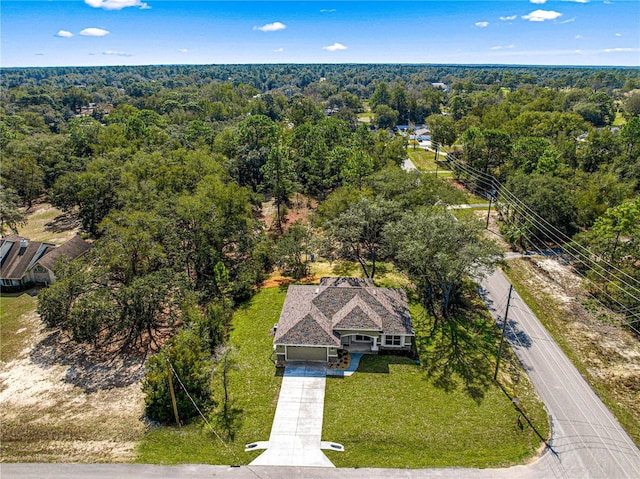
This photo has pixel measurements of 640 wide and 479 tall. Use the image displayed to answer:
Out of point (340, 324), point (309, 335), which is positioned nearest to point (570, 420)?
point (340, 324)

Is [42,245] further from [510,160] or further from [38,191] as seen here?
[510,160]

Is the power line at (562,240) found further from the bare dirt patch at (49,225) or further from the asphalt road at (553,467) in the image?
the bare dirt patch at (49,225)

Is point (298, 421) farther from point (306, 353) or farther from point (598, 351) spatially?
point (598, 351)

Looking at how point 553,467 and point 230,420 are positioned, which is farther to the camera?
point 230,420

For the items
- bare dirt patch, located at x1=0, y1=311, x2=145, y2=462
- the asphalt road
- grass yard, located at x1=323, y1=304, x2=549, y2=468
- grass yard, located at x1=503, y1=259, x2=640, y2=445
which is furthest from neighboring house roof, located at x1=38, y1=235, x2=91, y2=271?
grass yard, located at x1=503, y1=259, x2=640, y2=445

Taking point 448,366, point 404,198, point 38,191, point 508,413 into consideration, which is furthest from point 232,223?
point 38,191
